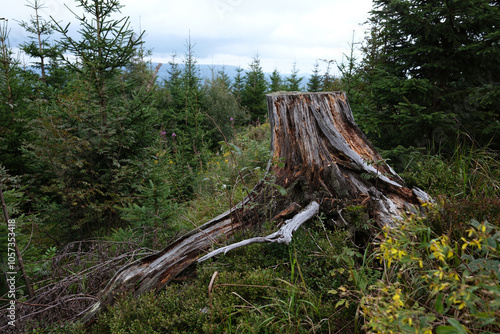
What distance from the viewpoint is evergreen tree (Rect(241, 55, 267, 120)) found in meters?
17.8

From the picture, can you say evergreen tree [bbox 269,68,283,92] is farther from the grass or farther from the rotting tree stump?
the grass

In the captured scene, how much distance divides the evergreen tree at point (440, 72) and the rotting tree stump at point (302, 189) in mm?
1547

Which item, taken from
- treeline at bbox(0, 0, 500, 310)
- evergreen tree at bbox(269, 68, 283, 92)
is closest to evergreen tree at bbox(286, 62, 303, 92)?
evergreen tree at bbox(269, 68, 283, 92)

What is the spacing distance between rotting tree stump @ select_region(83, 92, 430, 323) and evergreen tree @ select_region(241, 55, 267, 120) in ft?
46.2

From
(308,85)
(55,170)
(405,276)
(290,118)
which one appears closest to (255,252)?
(405,276)

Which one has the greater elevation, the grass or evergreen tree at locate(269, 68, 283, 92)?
evergreen tree at locate(269, 68, 283, 92)

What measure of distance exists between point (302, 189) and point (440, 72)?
3568 millimetres

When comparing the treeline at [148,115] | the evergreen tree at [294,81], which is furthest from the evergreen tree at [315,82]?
A: the treeline at [148,115]

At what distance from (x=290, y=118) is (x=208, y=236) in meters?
1.70

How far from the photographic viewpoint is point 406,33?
16.2 ft

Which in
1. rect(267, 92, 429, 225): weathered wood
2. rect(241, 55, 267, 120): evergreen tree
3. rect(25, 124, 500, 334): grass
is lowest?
rect(25, 124, 500, 334): grass

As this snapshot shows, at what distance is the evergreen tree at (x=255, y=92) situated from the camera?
17.8 metres

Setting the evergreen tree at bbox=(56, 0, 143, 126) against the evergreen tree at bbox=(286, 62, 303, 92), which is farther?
the evergreen tree at bbox=(286, 62, 303, 92)

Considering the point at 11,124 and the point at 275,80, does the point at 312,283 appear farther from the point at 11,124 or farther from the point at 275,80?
the point at 275,80
